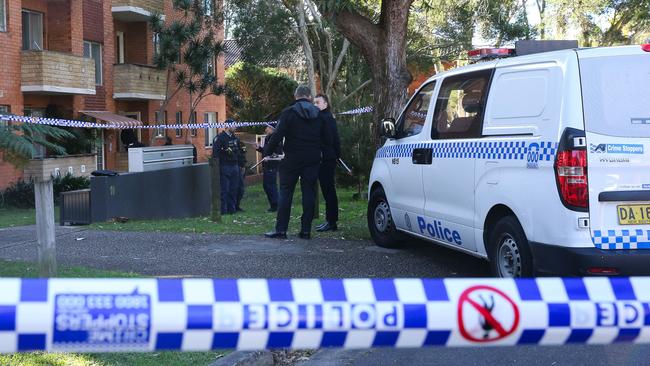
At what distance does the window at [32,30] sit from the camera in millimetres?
22562

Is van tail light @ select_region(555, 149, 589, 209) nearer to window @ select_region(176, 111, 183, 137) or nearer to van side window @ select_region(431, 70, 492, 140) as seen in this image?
van side window @ select_region(431, 70, 492, 140)

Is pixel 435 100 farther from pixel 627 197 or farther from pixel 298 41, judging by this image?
pixel 298 41

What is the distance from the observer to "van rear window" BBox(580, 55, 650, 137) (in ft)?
18.2

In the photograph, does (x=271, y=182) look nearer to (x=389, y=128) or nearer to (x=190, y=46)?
(x=389, y=128)

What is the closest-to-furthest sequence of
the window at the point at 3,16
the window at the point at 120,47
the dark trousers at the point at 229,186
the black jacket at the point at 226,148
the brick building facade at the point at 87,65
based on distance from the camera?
the black jacket at the point at 226,148 < the dark trousers at the point at 229,186 < the window at the point at 3,16 < the brick building facade at the point at 87,65 < the window at the point at 120,47

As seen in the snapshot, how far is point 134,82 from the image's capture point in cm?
2639

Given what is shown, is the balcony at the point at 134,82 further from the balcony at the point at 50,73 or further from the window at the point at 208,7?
the balcony at the point at 50,73

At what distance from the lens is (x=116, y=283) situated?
9.03 feet

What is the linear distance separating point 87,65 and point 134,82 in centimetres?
326

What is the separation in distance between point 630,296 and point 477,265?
5357 mm

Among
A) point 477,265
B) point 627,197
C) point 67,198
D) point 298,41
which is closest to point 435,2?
point 298,41

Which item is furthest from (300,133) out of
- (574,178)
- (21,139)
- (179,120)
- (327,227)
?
(179,120)

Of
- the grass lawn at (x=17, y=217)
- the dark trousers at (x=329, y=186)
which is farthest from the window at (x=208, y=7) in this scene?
the dark trousers at (x=329, y=186)

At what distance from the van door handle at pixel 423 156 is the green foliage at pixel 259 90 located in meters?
31.1
